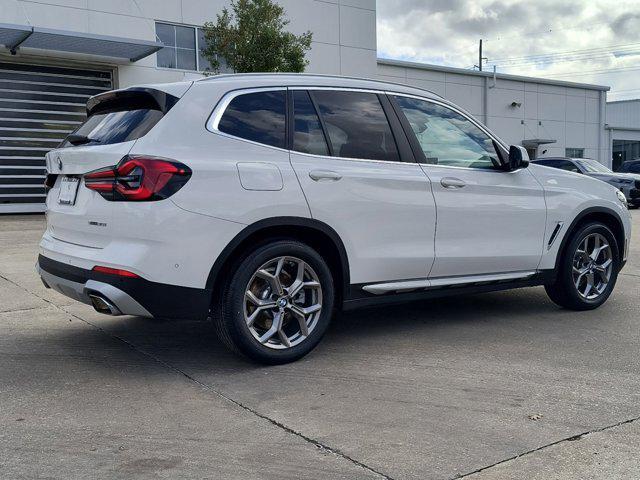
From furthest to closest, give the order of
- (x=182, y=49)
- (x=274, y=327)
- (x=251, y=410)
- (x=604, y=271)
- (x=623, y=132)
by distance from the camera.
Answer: (x=623, y=132) < (x=182, y=49) < (x=604, y=271) < (x=274, y=327) < (x=251, y=410)

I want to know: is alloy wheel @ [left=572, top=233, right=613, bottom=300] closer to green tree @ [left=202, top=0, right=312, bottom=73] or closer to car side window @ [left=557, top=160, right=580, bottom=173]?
green tree @ [left=202, top=0, right=312, bottom=73]

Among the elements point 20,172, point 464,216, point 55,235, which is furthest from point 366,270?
point 20,172

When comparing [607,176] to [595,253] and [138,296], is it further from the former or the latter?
[138,296]

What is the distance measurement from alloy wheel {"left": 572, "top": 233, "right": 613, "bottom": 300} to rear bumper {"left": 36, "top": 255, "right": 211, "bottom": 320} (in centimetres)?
359

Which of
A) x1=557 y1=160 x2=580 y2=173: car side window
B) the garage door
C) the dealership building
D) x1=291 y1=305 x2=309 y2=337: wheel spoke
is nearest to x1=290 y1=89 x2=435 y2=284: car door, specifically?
x1=291 y1=305 x2=309 y2=337: wheel spoke

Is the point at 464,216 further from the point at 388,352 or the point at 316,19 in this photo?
the point at 316,19

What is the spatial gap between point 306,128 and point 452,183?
1.24m

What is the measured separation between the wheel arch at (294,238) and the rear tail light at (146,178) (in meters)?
0.50

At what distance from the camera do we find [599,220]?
631cm

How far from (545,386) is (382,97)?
93.1 inches

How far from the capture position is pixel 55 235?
4.61 m

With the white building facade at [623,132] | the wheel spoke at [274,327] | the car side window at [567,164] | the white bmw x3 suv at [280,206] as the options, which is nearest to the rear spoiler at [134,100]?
the white bmw x3 suv at [280,206]

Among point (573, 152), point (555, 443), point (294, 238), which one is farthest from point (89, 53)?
point (573, 152)

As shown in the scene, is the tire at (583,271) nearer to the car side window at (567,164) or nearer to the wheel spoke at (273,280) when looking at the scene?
the wheel spoke at (273,280)
